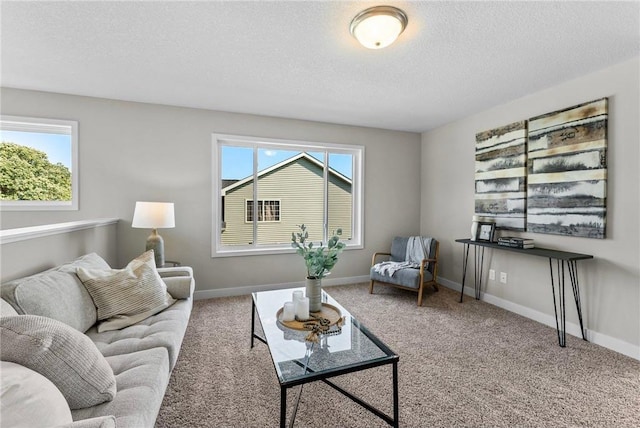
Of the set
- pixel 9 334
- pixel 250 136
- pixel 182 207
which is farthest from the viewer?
pixel 250 136

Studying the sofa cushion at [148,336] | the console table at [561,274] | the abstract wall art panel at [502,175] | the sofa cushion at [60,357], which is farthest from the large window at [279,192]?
the sofa cushion at [60,357]

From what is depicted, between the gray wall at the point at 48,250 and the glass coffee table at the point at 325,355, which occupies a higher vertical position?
the gray wall at the point at 48,250

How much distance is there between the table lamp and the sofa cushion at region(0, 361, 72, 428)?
213 cm

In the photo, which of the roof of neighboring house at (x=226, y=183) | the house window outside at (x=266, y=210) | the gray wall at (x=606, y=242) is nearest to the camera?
the gray wall at (x=606, y=242)

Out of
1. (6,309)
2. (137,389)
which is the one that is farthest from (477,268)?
(6,309)

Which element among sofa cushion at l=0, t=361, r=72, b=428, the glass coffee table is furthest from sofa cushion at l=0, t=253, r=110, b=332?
the glass coffee table

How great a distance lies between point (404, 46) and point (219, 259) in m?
3.03

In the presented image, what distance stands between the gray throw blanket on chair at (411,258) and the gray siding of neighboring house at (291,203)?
2.80 ft

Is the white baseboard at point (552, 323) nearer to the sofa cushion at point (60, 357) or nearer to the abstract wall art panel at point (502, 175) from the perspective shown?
the abstract wall art panel at point (502, 175)

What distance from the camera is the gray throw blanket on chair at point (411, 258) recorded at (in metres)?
3.65

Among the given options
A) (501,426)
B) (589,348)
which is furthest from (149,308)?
(589,348)

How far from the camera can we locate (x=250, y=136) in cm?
373

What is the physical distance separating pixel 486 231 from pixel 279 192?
2621mm

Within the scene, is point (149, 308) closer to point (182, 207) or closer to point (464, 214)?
point (182, 207)
